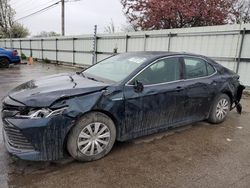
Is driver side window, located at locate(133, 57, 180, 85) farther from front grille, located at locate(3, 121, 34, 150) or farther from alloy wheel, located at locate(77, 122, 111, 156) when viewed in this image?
front grille, located at locate(3, 121, 34, 150)

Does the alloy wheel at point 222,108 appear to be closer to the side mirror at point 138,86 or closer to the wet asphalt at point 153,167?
the wet asphalt at point 153,167

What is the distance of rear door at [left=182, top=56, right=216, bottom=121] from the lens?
421 centimetres

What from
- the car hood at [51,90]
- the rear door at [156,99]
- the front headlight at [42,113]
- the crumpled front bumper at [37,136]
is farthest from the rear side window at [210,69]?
the front headlight at [42,113]

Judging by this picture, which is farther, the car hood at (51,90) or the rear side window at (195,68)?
the rear side window at (195,68)

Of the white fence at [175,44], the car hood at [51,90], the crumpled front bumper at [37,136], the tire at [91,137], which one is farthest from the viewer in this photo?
the white fence at [175,44]

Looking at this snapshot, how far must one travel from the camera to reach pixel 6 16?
39062 millimetres

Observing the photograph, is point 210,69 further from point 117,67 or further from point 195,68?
point 117,67

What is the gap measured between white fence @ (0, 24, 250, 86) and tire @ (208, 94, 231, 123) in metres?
3.52

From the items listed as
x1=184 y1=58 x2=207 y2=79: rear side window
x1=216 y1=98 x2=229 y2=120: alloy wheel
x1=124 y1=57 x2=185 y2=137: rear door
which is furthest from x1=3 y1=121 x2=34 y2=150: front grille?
x1=216 y1=98 x2=229 y2=120: alloy wheel

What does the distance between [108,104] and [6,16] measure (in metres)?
42.8

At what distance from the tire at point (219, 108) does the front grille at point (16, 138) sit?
11.6 ft

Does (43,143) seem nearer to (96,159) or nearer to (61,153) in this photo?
(61,153)

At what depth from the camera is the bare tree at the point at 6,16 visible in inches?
1518

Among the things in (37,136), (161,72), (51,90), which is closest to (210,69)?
(161,72)
